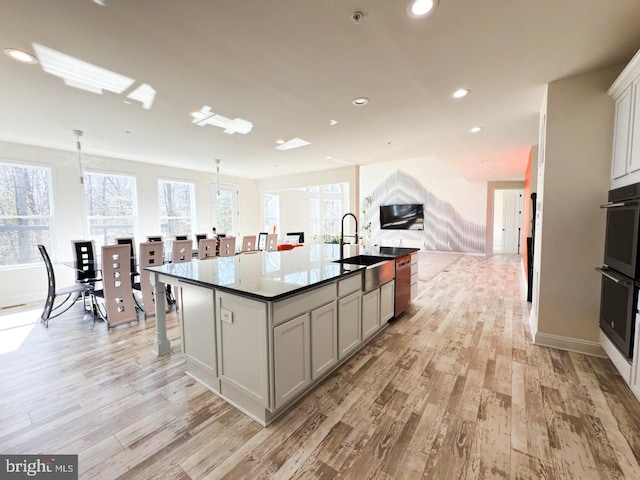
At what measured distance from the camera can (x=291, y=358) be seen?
182 cm

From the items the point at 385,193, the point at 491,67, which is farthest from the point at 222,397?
the point at 385,193

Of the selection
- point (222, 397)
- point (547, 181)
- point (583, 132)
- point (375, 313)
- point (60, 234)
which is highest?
point (583, 132)

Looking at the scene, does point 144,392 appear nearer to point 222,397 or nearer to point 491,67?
point 222,397

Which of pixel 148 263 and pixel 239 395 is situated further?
pixel 148 263

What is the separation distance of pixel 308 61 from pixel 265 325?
6.73 ft

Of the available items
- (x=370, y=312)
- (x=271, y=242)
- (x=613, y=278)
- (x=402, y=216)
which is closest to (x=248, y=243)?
(x=271, y=242)

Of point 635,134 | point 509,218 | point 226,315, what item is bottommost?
point 226,315

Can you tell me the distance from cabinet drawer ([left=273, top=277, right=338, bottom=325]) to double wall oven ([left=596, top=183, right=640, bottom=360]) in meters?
2.10

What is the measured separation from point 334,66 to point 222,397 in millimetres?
2774

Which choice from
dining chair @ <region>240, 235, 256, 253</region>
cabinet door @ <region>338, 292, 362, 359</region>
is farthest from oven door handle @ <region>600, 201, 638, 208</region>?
dining chair @ <region>240, 235, 256, 253</region>

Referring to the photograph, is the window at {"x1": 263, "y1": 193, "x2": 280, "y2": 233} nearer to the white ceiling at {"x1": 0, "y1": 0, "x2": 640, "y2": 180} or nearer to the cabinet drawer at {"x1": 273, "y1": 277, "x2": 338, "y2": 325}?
the white ceiling at {"x1": 0, "y1": 0, "x2": 640, "y2": 180}

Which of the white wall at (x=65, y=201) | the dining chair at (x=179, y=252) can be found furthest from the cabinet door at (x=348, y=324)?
the white wall at (x=65, y=201)

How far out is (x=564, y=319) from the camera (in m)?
2.65

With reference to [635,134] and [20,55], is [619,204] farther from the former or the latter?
[20,55]
